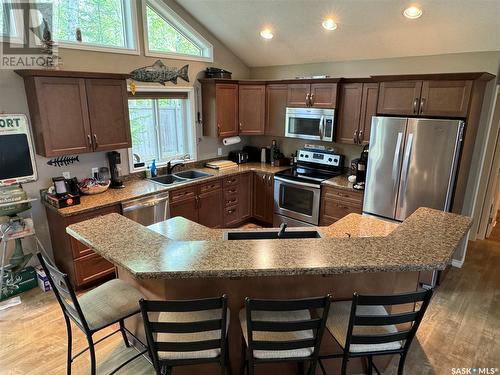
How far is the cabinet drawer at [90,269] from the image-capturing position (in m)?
3.28

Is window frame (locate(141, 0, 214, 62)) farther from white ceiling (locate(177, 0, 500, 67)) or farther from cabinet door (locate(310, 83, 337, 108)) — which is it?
cabinet door (locate(310, 83, 337, 108))

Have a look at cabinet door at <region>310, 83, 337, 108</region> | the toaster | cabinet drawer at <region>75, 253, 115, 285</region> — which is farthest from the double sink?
cabinet door at <region>310, 83, 337, 108</region>

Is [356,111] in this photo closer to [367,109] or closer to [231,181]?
[367,109]

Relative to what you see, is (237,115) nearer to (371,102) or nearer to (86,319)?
(371,102)

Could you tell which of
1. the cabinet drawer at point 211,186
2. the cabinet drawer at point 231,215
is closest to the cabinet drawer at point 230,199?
the cabinet drawer at point 231,215

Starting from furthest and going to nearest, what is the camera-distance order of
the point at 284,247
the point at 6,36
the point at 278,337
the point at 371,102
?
the point at 371,102 → the point at 6,36 → the point at 284,247 → the point at 278,337

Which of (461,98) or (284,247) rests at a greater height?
(461,98)

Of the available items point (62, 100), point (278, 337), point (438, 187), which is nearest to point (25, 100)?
point (62, 100)

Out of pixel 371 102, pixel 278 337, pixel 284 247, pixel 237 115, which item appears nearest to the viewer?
pixel 278 337

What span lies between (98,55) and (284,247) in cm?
319

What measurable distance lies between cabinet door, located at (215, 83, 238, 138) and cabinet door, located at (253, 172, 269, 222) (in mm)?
800

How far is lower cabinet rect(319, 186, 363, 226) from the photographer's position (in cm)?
401

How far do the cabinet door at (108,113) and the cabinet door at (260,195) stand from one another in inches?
78.7

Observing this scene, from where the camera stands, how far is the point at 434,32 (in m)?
3.41
